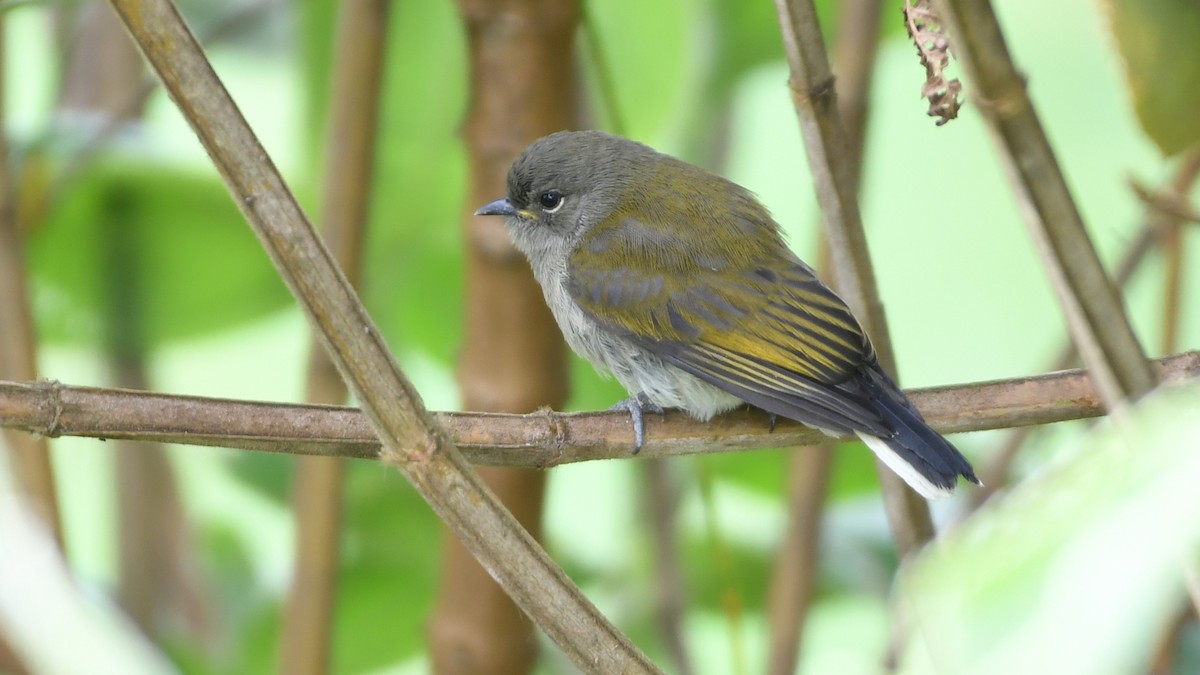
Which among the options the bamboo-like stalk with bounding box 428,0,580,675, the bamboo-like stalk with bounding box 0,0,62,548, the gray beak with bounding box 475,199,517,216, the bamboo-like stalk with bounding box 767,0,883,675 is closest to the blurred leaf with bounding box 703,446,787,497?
the bamboo-like stalk with bounding box 767,0,883,675

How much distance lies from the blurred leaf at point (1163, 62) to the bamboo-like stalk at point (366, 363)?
60cm

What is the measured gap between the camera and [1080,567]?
13.4 inches

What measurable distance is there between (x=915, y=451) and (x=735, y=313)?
1.69 ft

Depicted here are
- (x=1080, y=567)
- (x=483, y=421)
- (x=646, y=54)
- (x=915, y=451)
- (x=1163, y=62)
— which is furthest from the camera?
(x=646, y=54)

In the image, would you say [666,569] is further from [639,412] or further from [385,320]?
[385,320]

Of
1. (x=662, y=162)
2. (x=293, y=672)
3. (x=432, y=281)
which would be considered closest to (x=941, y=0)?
(x=293, y=672)

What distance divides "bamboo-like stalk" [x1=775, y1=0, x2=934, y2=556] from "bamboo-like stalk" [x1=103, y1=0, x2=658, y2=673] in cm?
52

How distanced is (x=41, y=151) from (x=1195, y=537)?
5.70 ft

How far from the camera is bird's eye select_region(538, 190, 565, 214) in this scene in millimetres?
2438

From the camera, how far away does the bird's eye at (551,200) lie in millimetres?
2438

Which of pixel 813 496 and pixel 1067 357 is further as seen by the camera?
pixel 1067 357

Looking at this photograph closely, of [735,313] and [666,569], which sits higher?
[735,313]

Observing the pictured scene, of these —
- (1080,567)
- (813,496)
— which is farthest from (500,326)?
(1080,567)

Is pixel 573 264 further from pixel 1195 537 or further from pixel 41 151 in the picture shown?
pixel 1195 537
